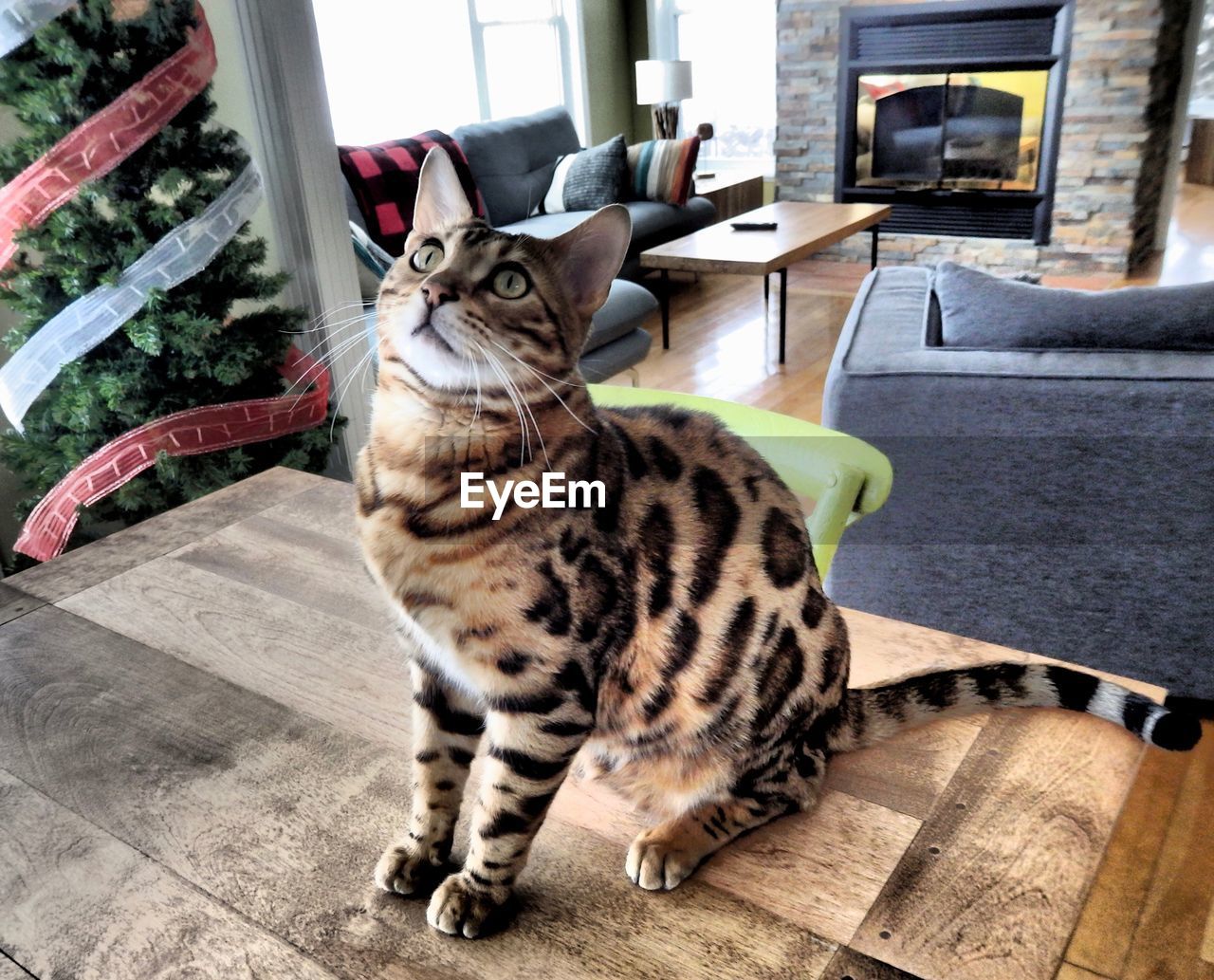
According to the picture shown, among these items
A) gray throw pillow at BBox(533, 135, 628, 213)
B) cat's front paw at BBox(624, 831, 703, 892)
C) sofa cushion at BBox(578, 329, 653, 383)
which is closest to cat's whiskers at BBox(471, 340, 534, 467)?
cat's front paw at BBox(624, 831, 703, 892)

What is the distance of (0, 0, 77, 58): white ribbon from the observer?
70.3 inches

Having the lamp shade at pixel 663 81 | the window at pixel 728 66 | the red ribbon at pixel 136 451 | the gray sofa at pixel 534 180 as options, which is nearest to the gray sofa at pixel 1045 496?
the red ribbon at pixel 136 451

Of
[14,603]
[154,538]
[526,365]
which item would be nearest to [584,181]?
[154,538]

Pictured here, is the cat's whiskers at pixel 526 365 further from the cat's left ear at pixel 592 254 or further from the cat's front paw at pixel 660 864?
the cat's front paw at pixel 660 864

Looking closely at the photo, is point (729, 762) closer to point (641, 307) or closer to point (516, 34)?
point (641, 307)

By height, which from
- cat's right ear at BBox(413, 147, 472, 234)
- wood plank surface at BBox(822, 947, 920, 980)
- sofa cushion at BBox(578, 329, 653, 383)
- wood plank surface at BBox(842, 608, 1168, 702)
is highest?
cat's right ear at BBox(413, 147, 472, 234)

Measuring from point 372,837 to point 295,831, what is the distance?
0.06 meters

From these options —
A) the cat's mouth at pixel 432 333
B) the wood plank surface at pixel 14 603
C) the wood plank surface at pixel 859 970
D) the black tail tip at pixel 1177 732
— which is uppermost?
the cat's mouth at pixel 432 333

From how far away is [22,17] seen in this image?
179 cm

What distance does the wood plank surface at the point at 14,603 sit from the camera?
1116 mm

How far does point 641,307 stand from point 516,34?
3236mm

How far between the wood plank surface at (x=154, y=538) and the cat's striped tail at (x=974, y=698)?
36.0 inches

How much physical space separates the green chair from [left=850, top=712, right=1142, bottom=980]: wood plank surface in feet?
0.85

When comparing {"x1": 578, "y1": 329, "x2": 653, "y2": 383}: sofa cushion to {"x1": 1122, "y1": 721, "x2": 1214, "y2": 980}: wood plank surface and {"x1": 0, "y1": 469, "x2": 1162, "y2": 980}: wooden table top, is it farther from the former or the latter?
{"x1": 0, "y1": 469, "x2": 1162, "y2": 980}: wooden table top
